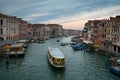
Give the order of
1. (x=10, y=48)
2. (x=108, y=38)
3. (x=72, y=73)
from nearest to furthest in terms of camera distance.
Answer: (x=72, y=73), (x=10, y=48), (x=108, y=38)

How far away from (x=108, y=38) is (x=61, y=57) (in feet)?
83.2

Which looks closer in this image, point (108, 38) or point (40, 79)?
point (40, 79)

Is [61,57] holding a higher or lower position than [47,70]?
higher

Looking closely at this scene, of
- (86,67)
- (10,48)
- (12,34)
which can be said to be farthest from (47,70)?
(12,34)

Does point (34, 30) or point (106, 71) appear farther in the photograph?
point (34, 30)

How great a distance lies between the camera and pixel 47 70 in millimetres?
33344

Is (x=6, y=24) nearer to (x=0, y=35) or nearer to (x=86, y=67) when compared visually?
(x=0, y=35)

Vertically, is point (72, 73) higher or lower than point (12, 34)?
lower

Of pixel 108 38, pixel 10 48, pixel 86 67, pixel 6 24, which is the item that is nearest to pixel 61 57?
pixel 86 67

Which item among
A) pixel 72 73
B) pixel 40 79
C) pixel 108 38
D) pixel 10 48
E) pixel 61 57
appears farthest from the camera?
pixel 108 38

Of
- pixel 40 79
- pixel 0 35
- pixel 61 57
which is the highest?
pixel 0 35

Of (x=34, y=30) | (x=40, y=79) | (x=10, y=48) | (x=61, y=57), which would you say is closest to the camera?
(x=40, y=79)

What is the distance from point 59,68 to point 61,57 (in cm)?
200

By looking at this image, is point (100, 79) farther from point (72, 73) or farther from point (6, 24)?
point (6, 24)
